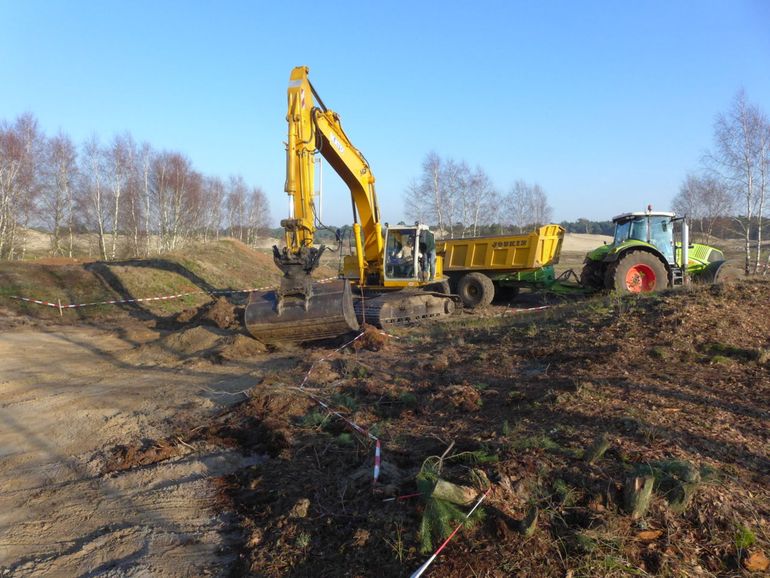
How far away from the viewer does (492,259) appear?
1605 centimetres

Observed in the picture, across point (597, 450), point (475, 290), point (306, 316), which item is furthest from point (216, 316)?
point (597, 450)

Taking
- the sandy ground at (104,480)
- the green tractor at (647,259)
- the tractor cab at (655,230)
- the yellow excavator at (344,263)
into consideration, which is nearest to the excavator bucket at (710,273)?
the green tractor at (647,259)

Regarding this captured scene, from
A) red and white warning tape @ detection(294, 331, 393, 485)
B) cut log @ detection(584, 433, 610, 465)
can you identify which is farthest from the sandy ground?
cut log @ detection(584, 433, 610, 465)

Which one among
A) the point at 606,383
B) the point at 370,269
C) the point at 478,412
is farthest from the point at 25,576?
the point at 370,269

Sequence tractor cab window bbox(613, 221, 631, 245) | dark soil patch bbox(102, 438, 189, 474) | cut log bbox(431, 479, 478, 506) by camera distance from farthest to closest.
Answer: tractor cab window bbox(613, 221, 631, 245) → dark soil patch bbox(102, 438, 189, 474) → cut log bbox(431, 479, 478, 506)

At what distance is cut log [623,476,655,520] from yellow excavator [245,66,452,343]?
282 inches

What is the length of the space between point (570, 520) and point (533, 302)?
14209 millimetres

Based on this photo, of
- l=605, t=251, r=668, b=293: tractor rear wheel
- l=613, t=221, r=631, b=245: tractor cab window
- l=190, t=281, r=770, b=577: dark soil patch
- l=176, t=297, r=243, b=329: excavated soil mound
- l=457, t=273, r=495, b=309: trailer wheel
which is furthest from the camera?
l=457, t=273, r=495, b=309: trailer wheel

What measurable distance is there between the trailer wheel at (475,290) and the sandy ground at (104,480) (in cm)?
876

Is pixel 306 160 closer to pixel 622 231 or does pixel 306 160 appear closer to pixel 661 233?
pixel 622 231

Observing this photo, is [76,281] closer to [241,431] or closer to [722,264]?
[241,431]

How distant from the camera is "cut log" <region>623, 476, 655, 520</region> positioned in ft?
10.1

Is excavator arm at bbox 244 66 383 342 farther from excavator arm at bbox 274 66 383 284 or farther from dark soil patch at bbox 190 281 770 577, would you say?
dark soil patch at bbox 190 281 770 577

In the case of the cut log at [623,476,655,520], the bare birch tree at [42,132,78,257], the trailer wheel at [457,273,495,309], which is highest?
the bare birch tree at [42,132,78,257]
